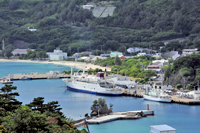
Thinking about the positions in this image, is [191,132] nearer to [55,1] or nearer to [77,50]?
[77,50]

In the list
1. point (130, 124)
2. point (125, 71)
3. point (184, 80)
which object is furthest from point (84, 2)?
point (130, 124)

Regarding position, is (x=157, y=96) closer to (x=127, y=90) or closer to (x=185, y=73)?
(x=127, y=90)

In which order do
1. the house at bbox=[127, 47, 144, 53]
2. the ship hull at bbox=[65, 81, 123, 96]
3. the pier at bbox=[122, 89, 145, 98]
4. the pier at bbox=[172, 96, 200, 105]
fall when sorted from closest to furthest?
the pier at bbox=[172, 96, 200, 105] < the pier at bbox=[122, 89, 145, 98] < the ship hull at bbox=[65, 81, 123, 96] < the house at bbox=[127, 47, 144, 53]

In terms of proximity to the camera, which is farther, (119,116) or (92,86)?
(92,86)

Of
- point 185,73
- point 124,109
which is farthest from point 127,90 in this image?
point 124,109

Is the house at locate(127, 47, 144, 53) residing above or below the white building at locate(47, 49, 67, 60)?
above

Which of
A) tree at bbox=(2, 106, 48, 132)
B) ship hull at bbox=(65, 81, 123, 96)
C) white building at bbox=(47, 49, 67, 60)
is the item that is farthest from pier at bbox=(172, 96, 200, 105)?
white building at bbox=(47, 49, 67, 60)

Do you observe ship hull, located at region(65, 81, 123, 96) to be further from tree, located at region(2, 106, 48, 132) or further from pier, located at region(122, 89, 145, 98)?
tree, located at region(2, 106, 48, 132)
